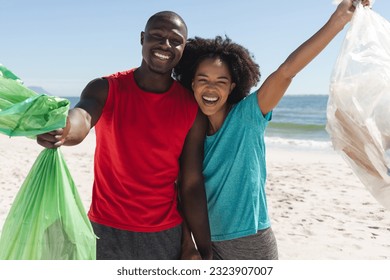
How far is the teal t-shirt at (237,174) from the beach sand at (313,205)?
2.40 m

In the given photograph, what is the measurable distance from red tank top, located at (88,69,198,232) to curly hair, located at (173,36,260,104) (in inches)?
12.1

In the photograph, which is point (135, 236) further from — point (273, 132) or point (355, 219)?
point (273, 132)

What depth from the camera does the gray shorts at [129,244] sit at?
87.0 inches

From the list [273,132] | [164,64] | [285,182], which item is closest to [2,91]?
[164,64]

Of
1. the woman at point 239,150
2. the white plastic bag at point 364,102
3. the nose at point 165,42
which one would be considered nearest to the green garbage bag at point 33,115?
the nose at point 165,42

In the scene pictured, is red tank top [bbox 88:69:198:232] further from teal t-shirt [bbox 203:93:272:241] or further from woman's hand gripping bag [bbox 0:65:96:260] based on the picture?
woman's hand gripping bag [bbox 0:65:96:260]

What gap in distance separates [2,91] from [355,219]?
16.6ft

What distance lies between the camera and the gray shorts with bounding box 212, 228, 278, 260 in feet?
7.52

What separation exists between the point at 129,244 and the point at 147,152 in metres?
0.47

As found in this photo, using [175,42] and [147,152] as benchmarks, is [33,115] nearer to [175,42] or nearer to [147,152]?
[147,152]

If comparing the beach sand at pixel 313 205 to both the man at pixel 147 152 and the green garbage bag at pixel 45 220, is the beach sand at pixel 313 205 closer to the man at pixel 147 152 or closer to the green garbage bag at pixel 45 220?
the man at pixel 147 152

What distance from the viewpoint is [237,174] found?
227 centimetres

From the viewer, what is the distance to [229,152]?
7.51ft

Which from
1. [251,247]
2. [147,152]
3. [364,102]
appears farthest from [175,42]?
[251,247]
